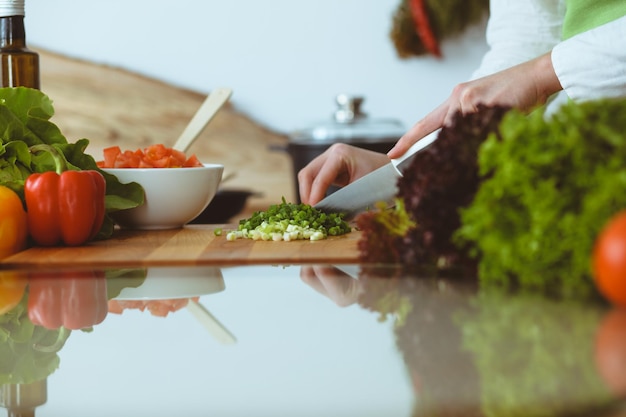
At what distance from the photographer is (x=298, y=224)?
1.31m

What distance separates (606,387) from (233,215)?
182 centimetres

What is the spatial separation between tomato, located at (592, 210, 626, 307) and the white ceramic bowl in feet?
2.85

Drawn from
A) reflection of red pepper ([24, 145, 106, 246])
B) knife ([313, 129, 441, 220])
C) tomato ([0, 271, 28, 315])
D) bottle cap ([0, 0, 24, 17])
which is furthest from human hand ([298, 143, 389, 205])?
tomato ([0, 271, 28, 315])

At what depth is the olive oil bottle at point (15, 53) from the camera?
141 cm

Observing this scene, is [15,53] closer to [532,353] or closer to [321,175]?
[321,175]

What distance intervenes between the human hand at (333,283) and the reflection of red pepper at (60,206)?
1.23ft

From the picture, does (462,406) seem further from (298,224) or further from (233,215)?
(233,215)

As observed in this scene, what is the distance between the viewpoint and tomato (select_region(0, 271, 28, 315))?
2.79ft

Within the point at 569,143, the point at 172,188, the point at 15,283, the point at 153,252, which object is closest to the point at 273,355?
the point at 569,143

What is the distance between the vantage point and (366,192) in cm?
139

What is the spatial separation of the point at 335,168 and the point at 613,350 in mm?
1025

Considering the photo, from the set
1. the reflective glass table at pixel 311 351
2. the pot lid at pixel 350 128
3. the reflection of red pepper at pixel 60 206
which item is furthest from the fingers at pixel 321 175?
the pot lid at pixel 350 128

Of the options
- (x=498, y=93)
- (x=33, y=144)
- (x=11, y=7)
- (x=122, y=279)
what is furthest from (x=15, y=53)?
(x=498, y=93)

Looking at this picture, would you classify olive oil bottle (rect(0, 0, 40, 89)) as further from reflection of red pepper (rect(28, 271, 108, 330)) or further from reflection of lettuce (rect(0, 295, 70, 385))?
reflection of lettuce (rect(0, 295, 70, 385))
